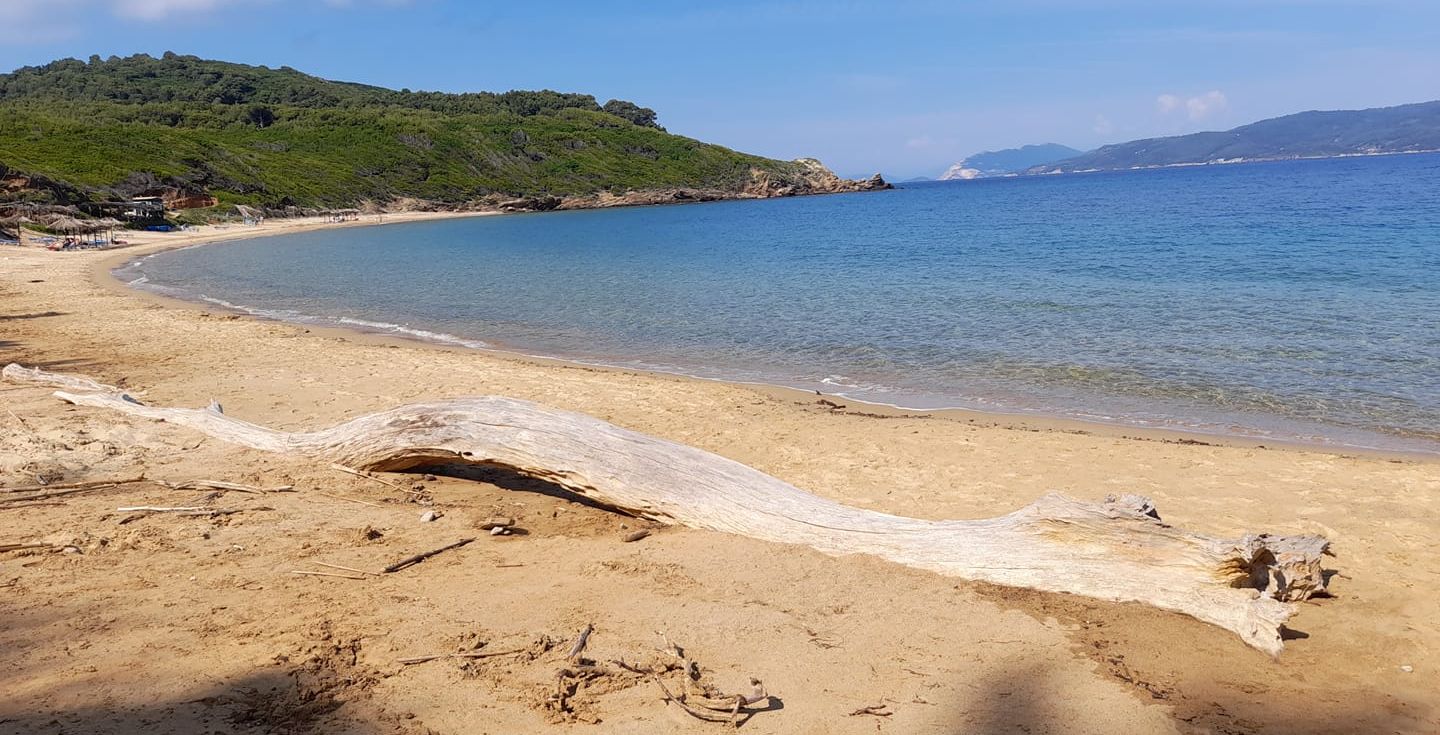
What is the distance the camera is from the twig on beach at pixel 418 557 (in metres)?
5.07

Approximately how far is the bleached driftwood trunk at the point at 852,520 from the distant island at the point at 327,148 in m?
53.6

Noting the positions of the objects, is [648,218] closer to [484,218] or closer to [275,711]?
[484,218]

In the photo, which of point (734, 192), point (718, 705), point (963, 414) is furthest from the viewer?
point (734, 192)

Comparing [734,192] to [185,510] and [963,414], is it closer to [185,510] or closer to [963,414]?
[963,414]

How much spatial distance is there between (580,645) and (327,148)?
339ft

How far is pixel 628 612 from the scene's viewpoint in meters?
4.56

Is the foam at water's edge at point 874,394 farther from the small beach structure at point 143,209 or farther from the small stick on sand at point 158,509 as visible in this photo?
the small beach structure at point 143,209

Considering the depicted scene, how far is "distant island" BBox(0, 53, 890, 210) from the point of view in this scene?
65625 mm

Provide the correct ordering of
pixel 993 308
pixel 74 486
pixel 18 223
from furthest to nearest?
pixel 18 223 < pixel 993 308 < pixel 74 486

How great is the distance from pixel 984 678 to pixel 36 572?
16.2 feet

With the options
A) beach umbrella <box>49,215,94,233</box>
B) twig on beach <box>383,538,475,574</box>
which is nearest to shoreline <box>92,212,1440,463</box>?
twig on beach <box>383,538,475,574</box>

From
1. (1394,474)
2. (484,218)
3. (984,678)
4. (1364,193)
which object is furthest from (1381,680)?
(484,218)

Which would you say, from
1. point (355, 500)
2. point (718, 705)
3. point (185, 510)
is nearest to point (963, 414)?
point (355, 500)

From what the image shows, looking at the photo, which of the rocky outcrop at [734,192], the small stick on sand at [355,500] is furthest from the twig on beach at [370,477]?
the rocky outcrop at [734,192]
